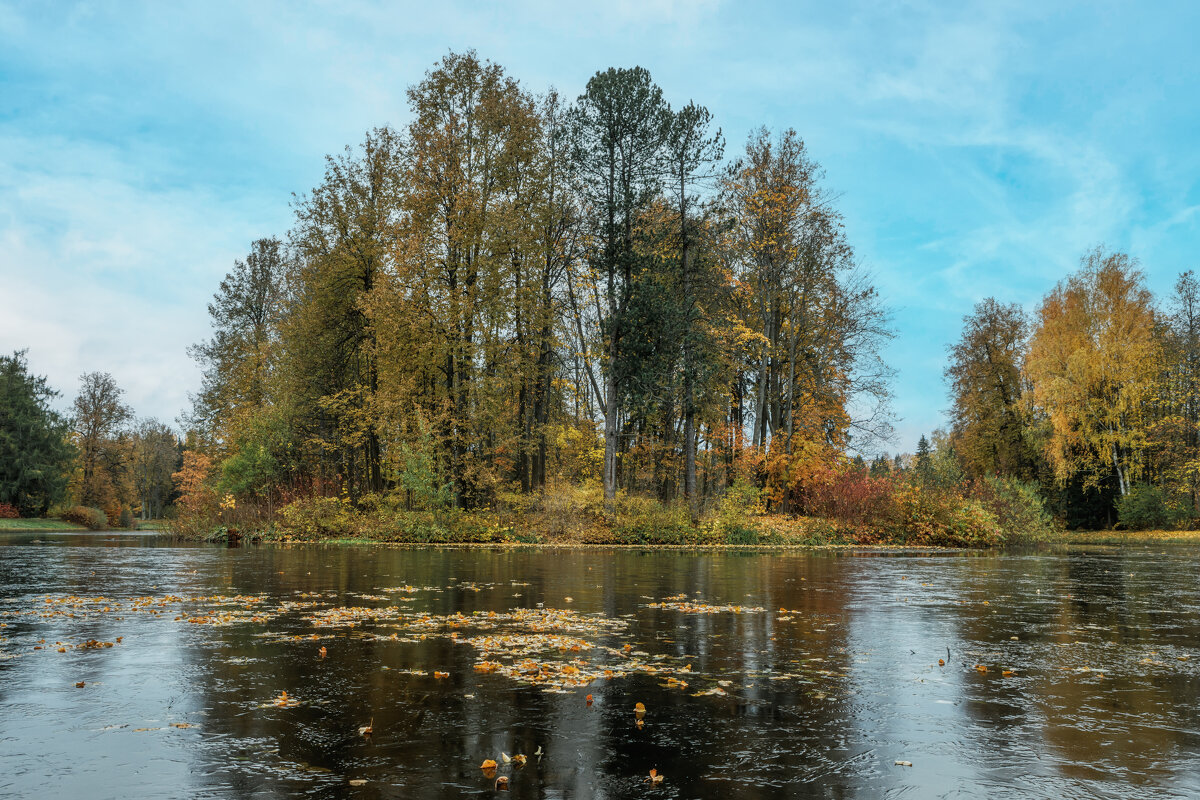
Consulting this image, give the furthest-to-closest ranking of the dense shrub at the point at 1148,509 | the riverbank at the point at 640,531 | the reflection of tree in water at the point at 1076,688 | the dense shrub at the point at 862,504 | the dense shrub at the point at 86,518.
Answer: the dense shrub at the point at 86,518 < the dense shrub at the point at 1148,509 < the dense shrub at the point at 862,504 < the riverbank at the point at 640,531 < the reflection of tree in water at the point at 1076,688

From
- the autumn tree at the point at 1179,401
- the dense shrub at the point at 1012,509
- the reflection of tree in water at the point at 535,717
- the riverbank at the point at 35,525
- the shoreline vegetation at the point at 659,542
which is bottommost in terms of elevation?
the riverbank at the point at 35,525

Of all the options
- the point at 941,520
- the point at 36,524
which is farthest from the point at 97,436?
the point at 941,520

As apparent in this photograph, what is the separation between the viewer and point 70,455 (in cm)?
5616

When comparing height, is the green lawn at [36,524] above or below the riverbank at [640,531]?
below

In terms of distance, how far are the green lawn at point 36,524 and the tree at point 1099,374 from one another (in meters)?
59.1

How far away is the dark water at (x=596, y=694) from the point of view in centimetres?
372

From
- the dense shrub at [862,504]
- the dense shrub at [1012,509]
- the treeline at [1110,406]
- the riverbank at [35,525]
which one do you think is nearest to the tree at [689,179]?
the dense shrub at [862,504]

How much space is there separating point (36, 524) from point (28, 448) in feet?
21.9

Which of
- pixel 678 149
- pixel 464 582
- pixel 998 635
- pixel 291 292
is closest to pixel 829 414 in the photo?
pixel 678 149

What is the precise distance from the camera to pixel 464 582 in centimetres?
1316

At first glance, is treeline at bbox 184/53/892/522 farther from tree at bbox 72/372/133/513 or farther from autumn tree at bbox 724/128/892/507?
tree at bbox 72/372/133/513

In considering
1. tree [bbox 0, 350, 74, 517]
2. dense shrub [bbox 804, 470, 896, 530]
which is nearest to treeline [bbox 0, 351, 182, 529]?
tree [bbox 0, 350, 74, 517]

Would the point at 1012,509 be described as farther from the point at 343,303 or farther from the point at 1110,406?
the point at 343,303

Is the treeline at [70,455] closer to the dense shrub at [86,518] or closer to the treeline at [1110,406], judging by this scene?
the dense shrub at [86,518]
